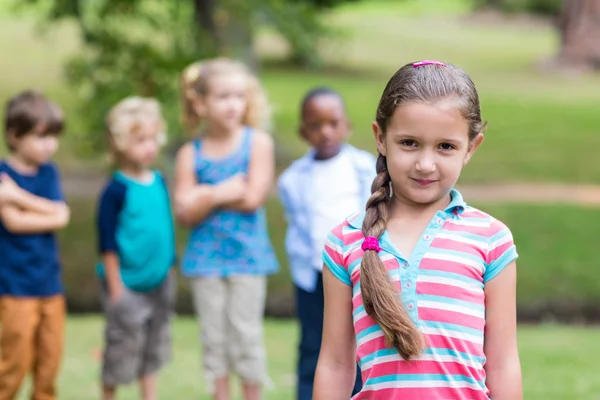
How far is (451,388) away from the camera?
93.4 inches

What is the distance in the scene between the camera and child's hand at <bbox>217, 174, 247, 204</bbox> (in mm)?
4742

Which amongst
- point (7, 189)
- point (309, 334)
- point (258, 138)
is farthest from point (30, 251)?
point (309, 334)

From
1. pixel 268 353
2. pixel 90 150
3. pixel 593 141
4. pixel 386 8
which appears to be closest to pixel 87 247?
pixel 90 150

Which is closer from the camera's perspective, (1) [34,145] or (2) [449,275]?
(2) [449,275]

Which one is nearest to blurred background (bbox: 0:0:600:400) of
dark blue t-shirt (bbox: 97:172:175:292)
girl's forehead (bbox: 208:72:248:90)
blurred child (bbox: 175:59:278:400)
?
blurred child (bbox: 175:59:278:400)

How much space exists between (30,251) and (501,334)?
287cm

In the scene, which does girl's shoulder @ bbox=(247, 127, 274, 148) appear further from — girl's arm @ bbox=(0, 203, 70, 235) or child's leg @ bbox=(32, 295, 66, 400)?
child's leg @ bbox=(32, 295, 66, 400)

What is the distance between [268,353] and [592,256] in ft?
15.2

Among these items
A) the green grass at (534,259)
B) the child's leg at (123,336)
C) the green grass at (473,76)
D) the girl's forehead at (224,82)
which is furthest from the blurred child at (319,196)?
the green grass at (473,76)

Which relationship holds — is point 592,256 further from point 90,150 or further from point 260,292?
point 260,292

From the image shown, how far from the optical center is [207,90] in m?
4.81

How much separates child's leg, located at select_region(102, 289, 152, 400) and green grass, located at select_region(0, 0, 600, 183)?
20.2ft

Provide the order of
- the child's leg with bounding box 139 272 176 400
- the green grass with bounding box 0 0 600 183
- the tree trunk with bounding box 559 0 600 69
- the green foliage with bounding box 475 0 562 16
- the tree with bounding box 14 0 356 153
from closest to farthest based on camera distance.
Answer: the child's leg with bounding box 139 272 176 400
the tree with bounding box 14 0 356 153
the green grass with bounding box 0 0 600 183
the tree trunk with bounding box 559 0 600 69
the green foliage with bounding box 475 0 562 16

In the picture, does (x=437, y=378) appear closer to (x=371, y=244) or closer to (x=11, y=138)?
(x=371, y=244)
